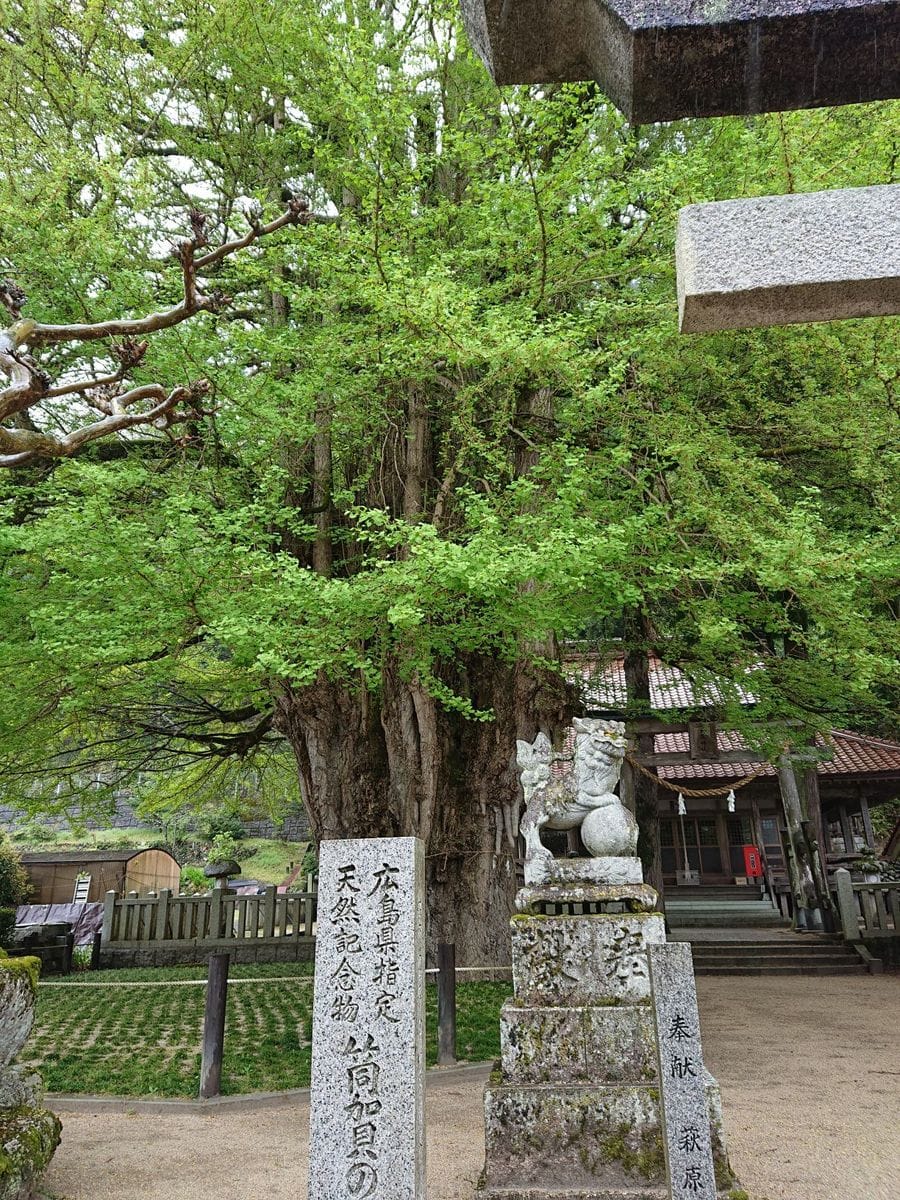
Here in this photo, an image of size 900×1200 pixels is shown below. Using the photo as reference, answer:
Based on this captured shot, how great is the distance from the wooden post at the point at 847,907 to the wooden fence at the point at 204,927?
912 centimetres

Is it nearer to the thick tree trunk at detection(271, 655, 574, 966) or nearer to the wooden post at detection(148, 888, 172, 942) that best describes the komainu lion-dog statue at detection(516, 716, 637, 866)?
the thick tree trunk at detection(271, 655, 574, 966)

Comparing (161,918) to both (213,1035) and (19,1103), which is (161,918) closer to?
(213,1035)

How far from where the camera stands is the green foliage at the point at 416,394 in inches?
281

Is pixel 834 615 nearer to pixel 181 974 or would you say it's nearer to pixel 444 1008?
pixel 444 1008

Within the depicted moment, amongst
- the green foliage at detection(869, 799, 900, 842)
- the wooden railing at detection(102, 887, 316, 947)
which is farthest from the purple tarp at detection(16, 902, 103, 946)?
the green foliage at detection(869, 799, 900, 842)

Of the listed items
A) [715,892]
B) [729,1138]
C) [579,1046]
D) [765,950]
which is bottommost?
[729,1138]

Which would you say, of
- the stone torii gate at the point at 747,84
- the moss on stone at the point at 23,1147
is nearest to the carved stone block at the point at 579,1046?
the moss on stone at the point at 23,1147

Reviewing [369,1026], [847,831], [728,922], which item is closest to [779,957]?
[728,922]

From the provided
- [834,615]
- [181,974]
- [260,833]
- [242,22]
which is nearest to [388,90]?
[242,22]

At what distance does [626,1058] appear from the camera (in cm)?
466

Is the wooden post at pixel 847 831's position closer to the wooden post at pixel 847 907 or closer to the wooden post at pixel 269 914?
the wooden post at pixel 847 907

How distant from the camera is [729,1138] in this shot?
5207 mm

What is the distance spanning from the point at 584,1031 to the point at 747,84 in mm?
4727

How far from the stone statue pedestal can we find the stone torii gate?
3.84m
